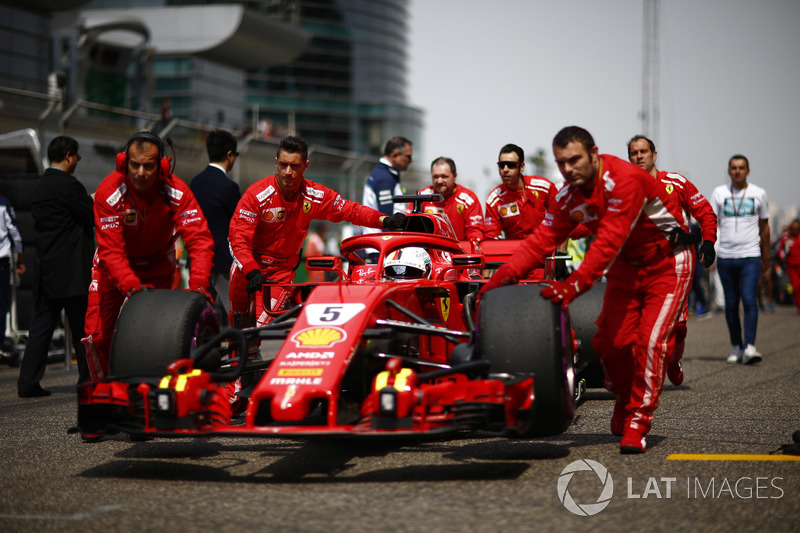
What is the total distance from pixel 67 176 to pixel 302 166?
2459 mm

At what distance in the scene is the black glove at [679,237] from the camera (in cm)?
549

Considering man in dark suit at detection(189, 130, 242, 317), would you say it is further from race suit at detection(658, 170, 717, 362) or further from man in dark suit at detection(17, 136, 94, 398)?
race suit at detection(658, 170, 717, 362)

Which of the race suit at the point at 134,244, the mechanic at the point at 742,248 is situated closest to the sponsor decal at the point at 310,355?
the race suit at the point at 134,244

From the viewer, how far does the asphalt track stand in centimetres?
384

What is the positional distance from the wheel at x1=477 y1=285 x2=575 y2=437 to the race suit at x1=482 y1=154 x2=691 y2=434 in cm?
45

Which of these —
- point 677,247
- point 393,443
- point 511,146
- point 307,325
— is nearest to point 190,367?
point 307,325

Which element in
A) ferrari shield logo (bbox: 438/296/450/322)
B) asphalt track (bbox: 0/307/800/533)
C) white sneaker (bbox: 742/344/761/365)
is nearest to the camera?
asphalt track (bbox: 0/307/800/533)

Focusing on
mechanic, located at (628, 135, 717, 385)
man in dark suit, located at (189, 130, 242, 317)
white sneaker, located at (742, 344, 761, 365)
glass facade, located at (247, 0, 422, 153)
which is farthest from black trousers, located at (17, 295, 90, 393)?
glass facade, located at (247, 0, 422, 153)

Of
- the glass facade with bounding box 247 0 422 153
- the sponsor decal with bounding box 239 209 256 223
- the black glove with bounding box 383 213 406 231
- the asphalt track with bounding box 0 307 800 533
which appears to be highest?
the glass facade with bounding box 247 0 422 153

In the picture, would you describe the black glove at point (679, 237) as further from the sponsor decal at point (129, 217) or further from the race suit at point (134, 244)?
the sponsor decal at point (129, 217)

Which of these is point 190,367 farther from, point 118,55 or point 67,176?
point 118,55

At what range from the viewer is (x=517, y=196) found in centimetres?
882

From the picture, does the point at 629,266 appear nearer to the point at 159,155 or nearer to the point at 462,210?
the point at 159,155

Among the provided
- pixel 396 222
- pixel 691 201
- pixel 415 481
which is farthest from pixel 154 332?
pixel 691 201
